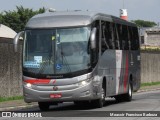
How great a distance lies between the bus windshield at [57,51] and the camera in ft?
64.4

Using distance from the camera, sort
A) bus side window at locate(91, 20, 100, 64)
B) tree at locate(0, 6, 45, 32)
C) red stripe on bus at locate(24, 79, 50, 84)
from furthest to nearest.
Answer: tree at locate(0, 6, 45, 32) < bus side window at locate(91, 20, 100, 64) < red stripe on bus at locate(24, 79, 50, 84)

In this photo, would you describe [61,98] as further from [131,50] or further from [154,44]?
[154,44]

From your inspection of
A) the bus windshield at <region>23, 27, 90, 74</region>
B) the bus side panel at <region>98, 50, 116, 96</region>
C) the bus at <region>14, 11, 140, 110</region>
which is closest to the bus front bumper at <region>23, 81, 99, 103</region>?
the bus at <region>14, 11, 140, 110</region>

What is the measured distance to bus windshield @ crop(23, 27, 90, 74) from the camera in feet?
64.4

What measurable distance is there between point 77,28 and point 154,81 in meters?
33.6

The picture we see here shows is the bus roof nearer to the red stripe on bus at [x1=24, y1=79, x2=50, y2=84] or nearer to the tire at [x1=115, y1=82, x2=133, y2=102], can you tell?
the red stripe on bus at [x1=24, y1=79, x2=50, y2=84]

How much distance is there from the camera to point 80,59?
64.6 ft

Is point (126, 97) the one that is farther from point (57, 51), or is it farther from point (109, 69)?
point (57, 51)

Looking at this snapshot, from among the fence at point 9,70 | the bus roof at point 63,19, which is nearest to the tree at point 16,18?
the fence at point 9,70

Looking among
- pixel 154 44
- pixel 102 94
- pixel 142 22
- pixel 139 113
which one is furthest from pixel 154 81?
pixel 142 22

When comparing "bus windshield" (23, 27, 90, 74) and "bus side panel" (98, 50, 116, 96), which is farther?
"bus side panel" (98, 50, 116, 96)

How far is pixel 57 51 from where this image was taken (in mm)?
19766

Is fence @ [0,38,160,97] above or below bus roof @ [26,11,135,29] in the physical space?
below

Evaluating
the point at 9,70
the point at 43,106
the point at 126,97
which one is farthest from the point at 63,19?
the point at 9,70
